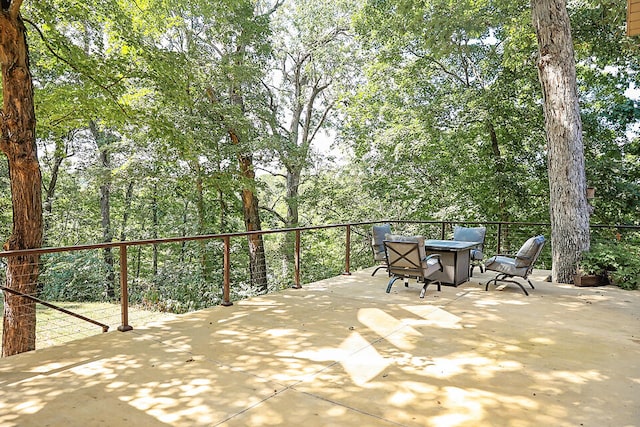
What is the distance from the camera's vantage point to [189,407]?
2283 mm

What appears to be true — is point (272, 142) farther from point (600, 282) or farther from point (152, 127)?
point (600, 282)

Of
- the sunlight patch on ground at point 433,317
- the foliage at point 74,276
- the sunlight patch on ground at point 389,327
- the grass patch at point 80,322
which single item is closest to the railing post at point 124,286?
the sunlight patch on ground at point 389,327

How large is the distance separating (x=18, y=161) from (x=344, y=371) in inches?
185

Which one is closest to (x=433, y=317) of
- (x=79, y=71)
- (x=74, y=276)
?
(x=79, y=71)

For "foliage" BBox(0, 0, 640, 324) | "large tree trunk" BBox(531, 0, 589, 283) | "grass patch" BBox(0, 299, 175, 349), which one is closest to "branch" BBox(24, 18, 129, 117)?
"foliage" BBox(0, 0, 640, 324)

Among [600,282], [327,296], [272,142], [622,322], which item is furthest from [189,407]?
[272,142]

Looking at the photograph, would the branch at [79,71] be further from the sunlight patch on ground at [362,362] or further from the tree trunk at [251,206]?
the sunlight patch on ground at [362,362]

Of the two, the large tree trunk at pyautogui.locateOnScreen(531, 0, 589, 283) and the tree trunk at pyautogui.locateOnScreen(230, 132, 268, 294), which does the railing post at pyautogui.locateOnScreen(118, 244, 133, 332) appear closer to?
the large tree trunk at pyautogui.locateOnScreen(531, 0, 589, 283)

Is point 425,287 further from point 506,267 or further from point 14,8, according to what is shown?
point 14,8

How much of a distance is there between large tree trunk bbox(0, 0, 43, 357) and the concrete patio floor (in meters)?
2.15

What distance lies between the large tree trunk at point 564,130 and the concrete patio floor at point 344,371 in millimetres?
1902

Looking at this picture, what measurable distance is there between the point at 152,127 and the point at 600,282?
25.5ft

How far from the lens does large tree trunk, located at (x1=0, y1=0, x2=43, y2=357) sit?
470 centimetres

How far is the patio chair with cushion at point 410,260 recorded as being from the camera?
17.2ft
